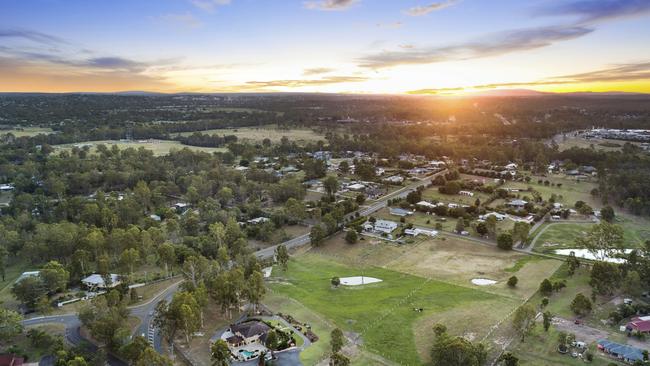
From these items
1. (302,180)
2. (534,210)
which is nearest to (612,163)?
(534,210)

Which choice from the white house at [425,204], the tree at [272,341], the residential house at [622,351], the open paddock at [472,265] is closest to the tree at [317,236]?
the open paddock at [472,265]

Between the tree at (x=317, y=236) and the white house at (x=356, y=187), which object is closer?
the tree at (x=317, y=236)

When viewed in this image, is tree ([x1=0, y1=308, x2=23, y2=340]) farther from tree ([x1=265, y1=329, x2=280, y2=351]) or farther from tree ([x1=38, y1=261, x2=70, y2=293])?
tree ([x1=265, y1=329, x2=280, y2=351])

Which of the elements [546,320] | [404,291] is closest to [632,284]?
[546,320]

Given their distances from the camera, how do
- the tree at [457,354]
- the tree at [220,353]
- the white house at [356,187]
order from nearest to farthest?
the tree at [457,354] < the tree at [220,353] < the white house at [356,187]

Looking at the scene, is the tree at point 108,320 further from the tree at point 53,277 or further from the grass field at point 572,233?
the grass field at point 572,233

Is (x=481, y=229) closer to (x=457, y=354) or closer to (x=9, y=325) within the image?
(x=457, y=354)

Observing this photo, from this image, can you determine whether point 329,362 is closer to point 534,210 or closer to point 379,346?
point 379,346
